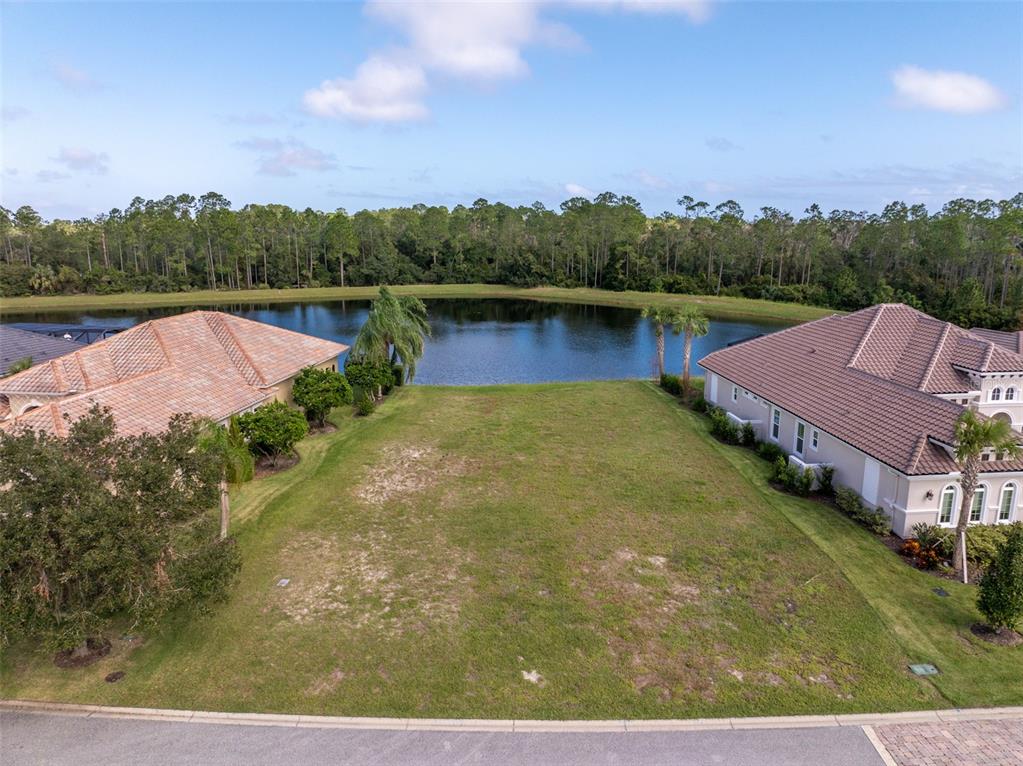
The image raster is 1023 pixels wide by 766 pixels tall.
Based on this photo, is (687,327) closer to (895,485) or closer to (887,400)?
(887,400)

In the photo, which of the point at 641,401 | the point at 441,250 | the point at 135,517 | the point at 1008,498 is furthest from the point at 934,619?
the point at 441,250

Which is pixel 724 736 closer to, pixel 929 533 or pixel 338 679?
pixel 338 679

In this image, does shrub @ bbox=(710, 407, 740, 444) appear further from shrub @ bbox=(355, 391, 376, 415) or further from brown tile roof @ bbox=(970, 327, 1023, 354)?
shrub @ bbox=(355, 391, 376, 415)

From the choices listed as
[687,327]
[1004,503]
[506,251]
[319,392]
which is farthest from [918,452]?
[506,251]

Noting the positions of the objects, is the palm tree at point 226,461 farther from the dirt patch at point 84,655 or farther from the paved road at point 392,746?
the paved road at point 392,746

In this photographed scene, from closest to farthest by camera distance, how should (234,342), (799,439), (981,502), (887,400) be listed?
(981,502) < (887,400) < (799,439) < (234,342)

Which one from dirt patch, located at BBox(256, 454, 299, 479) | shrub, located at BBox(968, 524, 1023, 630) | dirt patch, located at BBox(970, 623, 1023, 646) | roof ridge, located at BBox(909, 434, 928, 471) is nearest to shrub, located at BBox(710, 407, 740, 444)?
roof ridge, located at BBox(909, 434, 928, 471)

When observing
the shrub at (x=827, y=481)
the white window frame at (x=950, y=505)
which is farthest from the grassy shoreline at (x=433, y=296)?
the white window frame at (x=950, y=505)
